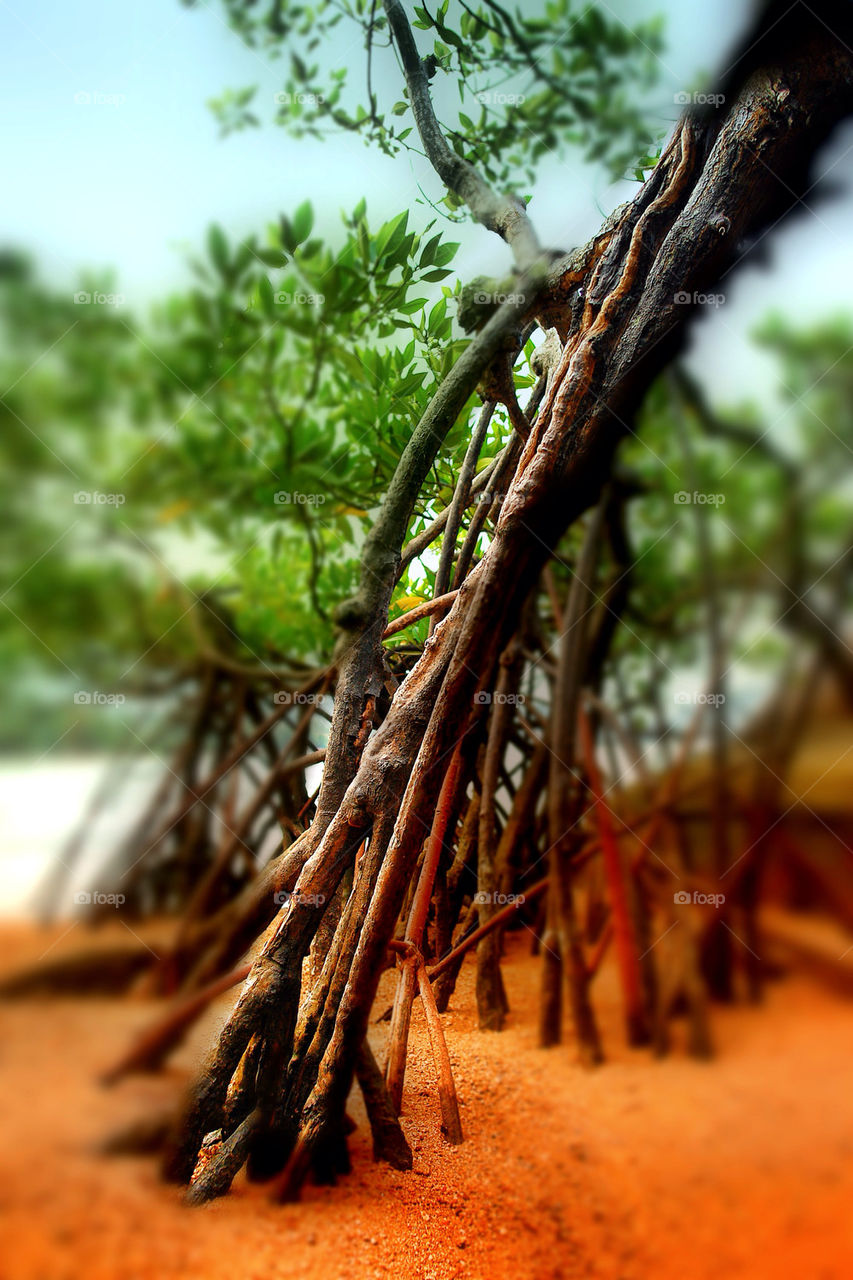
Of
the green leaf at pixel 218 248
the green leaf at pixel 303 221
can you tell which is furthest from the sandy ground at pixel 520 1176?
the green leaf at pixel 303 221

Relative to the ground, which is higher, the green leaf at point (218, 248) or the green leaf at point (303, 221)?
the green leaf at point (303, 221)

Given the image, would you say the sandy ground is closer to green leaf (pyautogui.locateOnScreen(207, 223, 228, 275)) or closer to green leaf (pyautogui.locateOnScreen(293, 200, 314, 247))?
green leaf (pyautogui.locateOnScreen(207, 223, 228, 275))

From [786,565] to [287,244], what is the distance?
3.26ft

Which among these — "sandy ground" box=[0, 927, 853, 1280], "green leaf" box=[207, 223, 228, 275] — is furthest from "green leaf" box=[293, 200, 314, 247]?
"sandy ground" box=[0, 927, 853, 1280]

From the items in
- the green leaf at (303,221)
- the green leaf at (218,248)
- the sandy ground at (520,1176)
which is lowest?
the sandy ground at (520,1176)

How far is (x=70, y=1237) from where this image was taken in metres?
0.85

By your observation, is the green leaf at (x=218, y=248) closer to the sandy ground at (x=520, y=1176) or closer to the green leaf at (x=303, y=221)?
the green leaf at (x=303, y=221)

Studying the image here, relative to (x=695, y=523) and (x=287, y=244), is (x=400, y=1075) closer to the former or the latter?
(x=695, y=523)

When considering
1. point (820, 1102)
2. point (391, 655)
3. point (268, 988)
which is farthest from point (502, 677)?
point (820, 1102)

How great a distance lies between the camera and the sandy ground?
2.95 ft

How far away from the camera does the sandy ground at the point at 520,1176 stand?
898mm

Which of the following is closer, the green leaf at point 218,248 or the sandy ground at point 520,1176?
the sandy ground at point 520,1176

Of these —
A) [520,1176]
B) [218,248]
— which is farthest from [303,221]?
[520,1176]

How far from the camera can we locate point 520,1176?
112 cm
